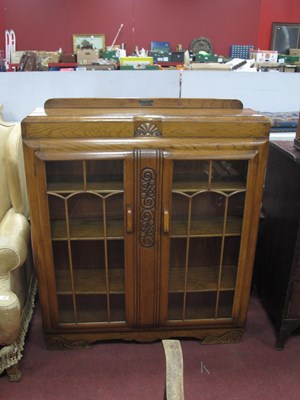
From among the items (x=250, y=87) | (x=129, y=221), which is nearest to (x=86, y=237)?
(x=129, y=221)

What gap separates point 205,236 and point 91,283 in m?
0.57

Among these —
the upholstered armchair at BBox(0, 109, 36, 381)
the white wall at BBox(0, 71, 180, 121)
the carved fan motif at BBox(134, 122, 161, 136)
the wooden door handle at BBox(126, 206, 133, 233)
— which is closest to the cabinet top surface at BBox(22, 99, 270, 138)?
the carved fan motif at BBox(134, 122, 161, 136)

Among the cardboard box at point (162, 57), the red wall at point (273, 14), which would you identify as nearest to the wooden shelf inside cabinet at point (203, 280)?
the cardboard box at point (162, 57)

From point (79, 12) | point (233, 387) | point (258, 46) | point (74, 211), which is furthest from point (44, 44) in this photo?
point (233, 387)

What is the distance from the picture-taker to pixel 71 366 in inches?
68.6

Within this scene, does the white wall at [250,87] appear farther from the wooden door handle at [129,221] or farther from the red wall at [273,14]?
the red wall at [273,14]

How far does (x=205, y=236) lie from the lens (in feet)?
5.45

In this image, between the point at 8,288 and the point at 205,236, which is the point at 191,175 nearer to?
the point at 205,236

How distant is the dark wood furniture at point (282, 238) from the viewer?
165cm

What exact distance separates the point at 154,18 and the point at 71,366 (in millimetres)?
6233

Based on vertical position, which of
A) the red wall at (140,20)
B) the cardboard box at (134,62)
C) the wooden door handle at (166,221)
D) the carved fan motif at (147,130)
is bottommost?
the wooden door handle at (166,221)

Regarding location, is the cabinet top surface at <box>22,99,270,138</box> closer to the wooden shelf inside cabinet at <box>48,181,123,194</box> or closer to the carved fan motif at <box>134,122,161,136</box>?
the carved fan motif at <box>134,122,161,136</box>

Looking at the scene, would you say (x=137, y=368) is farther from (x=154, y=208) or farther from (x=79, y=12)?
(x=79, y=12)

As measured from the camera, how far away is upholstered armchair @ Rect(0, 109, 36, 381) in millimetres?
1550
